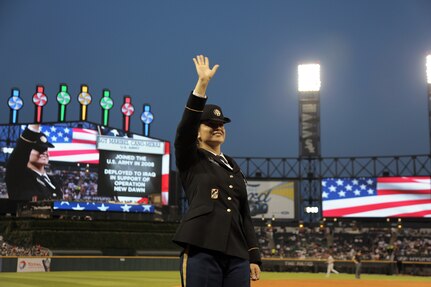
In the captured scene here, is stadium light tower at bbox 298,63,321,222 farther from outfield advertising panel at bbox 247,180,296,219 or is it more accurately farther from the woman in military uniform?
the woman in military uniform

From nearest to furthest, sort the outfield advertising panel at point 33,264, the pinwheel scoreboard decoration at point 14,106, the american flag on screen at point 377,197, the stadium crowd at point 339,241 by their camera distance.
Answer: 1. the outfield advertising panel at point 33,264
2. the stadium crowd at point 339,241
3. the pinwheel scoreboard decoration at point 14,106
4. the american flag on screen at point 377,197

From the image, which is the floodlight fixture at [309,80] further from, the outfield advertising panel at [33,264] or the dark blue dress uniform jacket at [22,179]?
the outfield advertising panel at [33,264]

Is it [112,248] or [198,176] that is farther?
[112,248]

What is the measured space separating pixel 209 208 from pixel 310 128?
Answer: 5516 cm

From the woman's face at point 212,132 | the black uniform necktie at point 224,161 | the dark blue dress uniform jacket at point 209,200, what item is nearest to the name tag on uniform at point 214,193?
the dark blue dress uniform jacket at point 209,200

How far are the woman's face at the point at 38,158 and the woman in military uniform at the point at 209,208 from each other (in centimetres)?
4598

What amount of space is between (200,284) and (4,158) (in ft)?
160

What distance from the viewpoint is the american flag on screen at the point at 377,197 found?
55.4 m

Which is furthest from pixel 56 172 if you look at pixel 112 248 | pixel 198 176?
pixel 198 176

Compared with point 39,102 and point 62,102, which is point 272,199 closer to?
point 62,102

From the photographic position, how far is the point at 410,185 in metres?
55.8

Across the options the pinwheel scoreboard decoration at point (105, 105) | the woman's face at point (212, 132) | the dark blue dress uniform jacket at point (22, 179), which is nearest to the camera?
the woman's face at point (212, 132)

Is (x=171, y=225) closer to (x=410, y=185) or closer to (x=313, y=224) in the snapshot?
(x=313, y=224)

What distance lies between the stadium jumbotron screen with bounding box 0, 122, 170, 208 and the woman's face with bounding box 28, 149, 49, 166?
63 centimetres
